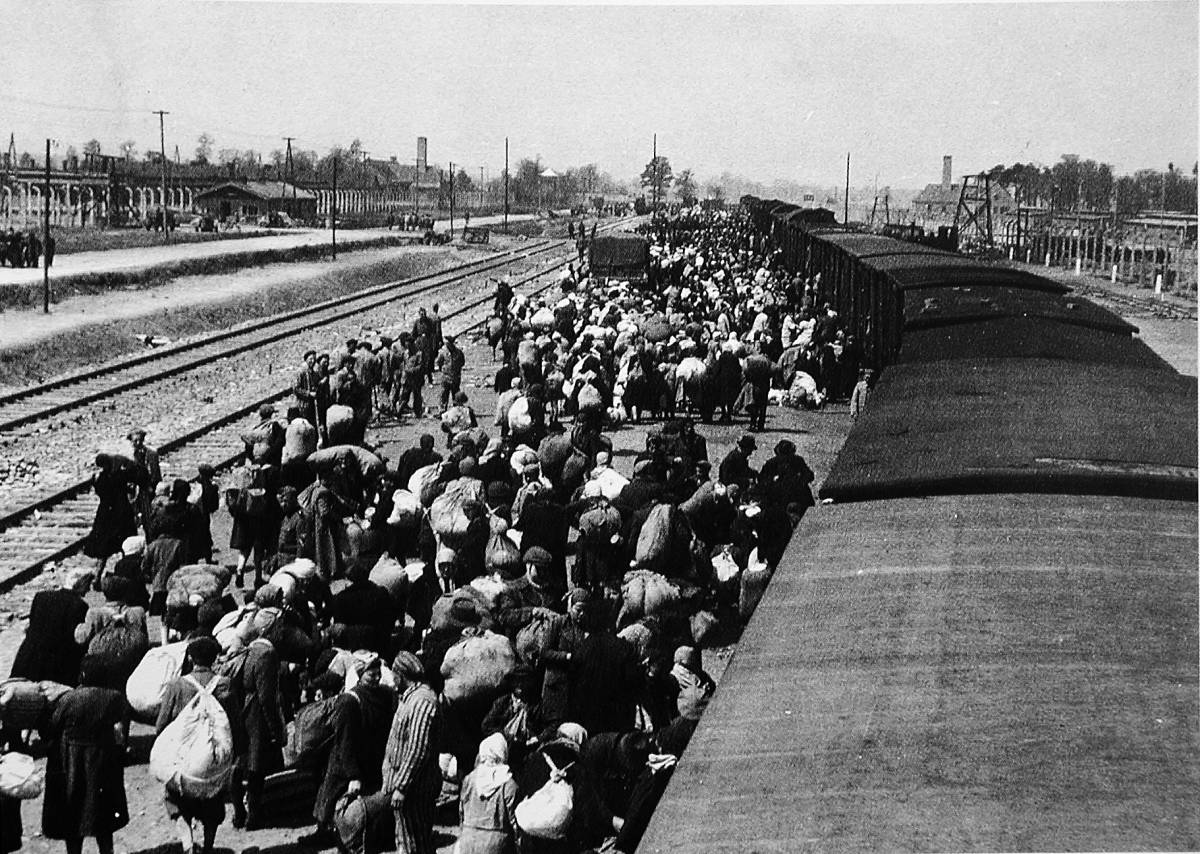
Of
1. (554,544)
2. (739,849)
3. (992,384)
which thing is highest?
(992,384)

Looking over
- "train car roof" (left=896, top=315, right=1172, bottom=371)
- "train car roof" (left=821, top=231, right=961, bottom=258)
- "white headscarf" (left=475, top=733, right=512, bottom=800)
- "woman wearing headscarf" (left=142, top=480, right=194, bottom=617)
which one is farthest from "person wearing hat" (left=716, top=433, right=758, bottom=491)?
"train car roof" (left=821, top=231, right=961, bottom=258)

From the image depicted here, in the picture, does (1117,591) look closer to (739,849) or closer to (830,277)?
(739,849)

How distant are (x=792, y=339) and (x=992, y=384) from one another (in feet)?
45.1

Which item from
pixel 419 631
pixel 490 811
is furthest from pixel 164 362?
pixel 490 811

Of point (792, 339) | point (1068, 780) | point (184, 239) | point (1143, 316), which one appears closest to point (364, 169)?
point (184, 239)

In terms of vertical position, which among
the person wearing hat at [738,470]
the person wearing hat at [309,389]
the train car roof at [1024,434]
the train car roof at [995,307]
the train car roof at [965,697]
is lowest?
the person wearing hat at [738,470]

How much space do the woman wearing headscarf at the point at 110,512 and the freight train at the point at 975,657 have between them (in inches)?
259

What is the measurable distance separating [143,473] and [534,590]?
16.0 ft

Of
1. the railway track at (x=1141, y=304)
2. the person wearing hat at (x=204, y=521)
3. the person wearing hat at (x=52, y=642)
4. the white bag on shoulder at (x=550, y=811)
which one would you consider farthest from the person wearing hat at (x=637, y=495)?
the railway track at (x=1141, y=304)

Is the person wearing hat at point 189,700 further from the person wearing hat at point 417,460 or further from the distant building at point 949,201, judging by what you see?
the distant building at point 949,201

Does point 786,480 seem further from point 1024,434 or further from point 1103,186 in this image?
point 1103,186

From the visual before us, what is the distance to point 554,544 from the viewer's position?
10.1m

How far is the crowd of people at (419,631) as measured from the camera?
657cm

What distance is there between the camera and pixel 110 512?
11328 mm
